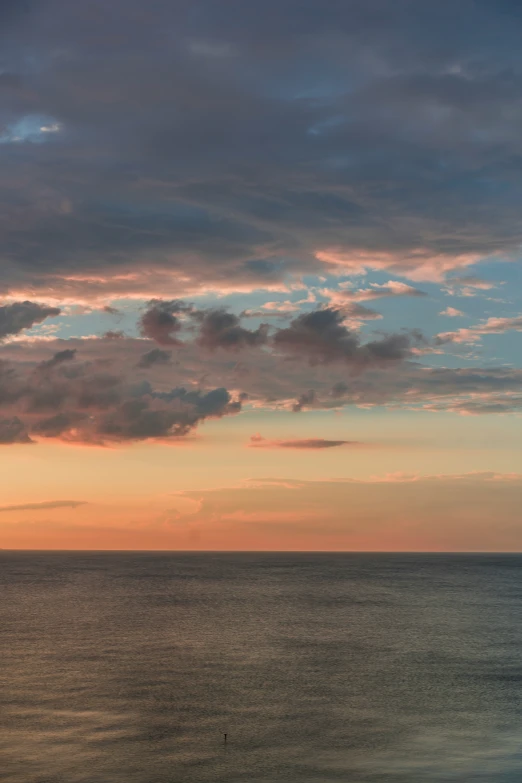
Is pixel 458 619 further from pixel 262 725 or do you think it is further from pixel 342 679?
pixel 262 725

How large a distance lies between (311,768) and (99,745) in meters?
14.9

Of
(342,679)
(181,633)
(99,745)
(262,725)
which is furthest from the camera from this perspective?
(181,633)

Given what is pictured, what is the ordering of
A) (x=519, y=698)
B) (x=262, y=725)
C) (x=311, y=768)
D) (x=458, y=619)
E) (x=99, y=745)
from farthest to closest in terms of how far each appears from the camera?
(x=458, y=619)
(x=519, y=698)
(x=262, y=725)
(x=99, y=745)
(x=311, y=768)

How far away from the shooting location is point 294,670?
259ft

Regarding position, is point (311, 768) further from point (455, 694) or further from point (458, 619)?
point (458, 619)

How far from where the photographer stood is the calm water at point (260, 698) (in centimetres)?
4875

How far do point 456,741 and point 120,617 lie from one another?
278ft

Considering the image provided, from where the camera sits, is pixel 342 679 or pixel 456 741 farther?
pixel 342 679

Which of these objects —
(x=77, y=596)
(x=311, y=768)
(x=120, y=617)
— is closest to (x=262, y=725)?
(x=311, y=768)

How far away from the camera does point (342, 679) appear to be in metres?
74.4

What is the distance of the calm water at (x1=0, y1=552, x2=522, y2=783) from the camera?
48750 millimetres

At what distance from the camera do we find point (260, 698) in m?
66.1

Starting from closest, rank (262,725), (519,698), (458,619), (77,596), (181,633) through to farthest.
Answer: (262,725)
(519,698)
(181,633)
(458,619)
(77,596)

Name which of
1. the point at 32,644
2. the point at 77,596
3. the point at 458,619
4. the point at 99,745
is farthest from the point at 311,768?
the point at 77,596
